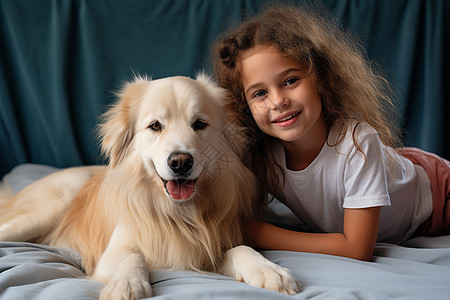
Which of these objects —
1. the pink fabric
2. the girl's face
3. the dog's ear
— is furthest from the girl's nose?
the pink fabric

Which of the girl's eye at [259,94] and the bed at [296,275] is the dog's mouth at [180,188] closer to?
the bed at [296,275]

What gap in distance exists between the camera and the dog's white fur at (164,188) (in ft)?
4.37

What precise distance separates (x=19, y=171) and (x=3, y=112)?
543 mm

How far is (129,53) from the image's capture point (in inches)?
112

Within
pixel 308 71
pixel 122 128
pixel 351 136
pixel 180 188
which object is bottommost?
pixel 180 188

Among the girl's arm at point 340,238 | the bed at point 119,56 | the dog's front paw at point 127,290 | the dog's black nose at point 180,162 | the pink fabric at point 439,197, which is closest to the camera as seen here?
the dog's front paw at point 127,290

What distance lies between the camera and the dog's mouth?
1.33 m

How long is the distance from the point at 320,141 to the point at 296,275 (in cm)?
57

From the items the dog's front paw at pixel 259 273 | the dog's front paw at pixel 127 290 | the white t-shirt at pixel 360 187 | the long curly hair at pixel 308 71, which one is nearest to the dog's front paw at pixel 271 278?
the dog's front paw at pixel 259 273

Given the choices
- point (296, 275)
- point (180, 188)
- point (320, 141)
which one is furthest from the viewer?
point (320, 141)

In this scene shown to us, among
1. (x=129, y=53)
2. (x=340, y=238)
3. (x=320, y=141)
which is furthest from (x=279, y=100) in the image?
(x=129, y=53)

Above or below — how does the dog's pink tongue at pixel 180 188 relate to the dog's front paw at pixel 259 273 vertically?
above

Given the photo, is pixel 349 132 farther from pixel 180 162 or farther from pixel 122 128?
pixel 122 128

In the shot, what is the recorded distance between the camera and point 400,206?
67.3 inches
